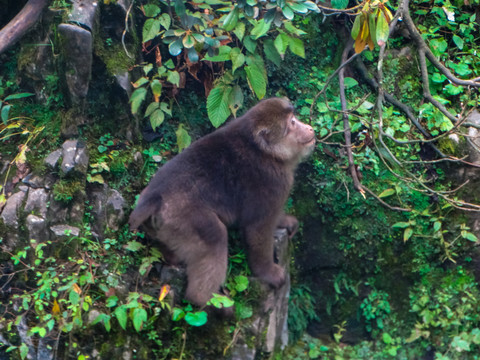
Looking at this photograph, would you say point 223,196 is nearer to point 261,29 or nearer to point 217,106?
point 217,106

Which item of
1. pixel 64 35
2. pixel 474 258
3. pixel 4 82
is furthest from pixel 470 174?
pixel 4 82

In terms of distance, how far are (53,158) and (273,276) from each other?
204cm

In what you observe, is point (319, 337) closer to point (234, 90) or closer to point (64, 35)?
point (234, 90)

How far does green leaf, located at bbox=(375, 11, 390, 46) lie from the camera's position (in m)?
4.16

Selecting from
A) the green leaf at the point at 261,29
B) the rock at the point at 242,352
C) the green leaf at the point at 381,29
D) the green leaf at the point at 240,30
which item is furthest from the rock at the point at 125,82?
the rock at the point at 242,352

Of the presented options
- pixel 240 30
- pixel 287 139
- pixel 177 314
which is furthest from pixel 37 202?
pixel 240 30

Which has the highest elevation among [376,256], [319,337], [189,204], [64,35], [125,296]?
[64,35]

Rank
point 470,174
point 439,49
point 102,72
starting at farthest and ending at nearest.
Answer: point 439,49
point 470,174
point 102,72

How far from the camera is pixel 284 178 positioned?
4.39m

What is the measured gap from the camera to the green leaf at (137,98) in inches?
192

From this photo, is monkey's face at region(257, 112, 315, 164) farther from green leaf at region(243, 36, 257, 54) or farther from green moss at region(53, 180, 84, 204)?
green moss at region(53, 180, 84, 204)

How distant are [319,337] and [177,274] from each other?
1.91m

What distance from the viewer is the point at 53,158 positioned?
A: 15.4 ft

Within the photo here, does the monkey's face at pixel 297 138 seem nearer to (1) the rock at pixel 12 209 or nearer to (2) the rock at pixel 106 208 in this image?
(2) the rock at pixel 106 208
